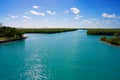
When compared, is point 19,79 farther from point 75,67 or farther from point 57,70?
point 75,67

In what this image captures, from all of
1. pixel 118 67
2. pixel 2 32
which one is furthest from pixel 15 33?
pixel 118 67

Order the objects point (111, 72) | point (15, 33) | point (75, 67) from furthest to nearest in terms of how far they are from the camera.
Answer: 1. point (15, 33)
2. point (75, 67)
3. point (111, 72)

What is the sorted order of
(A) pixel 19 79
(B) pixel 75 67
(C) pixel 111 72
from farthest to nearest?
1. (B) pixel 75 67
2. (C) pixel 111 72
3. (A) pixel 19 79

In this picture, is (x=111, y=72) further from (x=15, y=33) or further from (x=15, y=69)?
(x=15, y=33)

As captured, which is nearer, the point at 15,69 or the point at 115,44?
the point at 15,69

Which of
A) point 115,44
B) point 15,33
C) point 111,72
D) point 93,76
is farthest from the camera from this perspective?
point 15,33

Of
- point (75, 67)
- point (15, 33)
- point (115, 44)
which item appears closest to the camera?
point (75, 67)

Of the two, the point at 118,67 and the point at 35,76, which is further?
the point at 118,67

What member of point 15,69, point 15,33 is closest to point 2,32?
point 15,33
